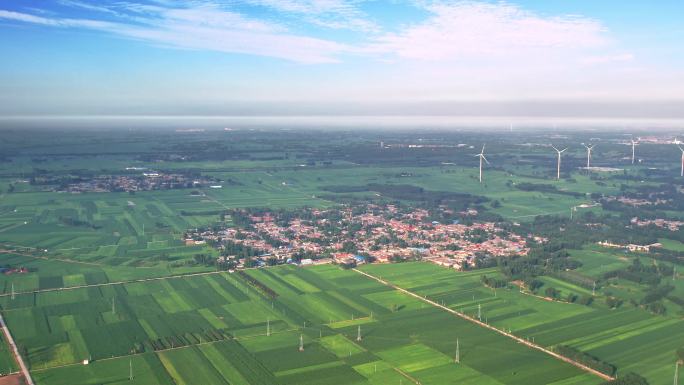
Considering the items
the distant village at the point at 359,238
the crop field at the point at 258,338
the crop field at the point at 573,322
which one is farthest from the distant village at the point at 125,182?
the crop field at the point at 573,322

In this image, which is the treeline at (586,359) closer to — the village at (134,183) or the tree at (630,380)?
the tree at (630,380)

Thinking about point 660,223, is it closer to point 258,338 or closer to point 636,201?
Result: point 636,201

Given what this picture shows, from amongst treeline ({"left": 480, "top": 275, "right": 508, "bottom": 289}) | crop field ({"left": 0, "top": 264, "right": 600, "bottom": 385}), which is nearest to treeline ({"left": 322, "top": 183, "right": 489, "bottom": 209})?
treeline ({"left": 480, "top": 275, "right": 508, "bottom": 289})

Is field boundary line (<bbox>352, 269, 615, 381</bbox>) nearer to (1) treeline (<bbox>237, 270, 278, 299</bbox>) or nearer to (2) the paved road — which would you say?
(1) treeline (<bbox>237, 270, 278, 299</bbox>)

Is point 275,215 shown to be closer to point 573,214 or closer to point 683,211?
point 573,214

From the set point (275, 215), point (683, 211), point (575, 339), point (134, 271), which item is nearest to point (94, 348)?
point (134, 271)
